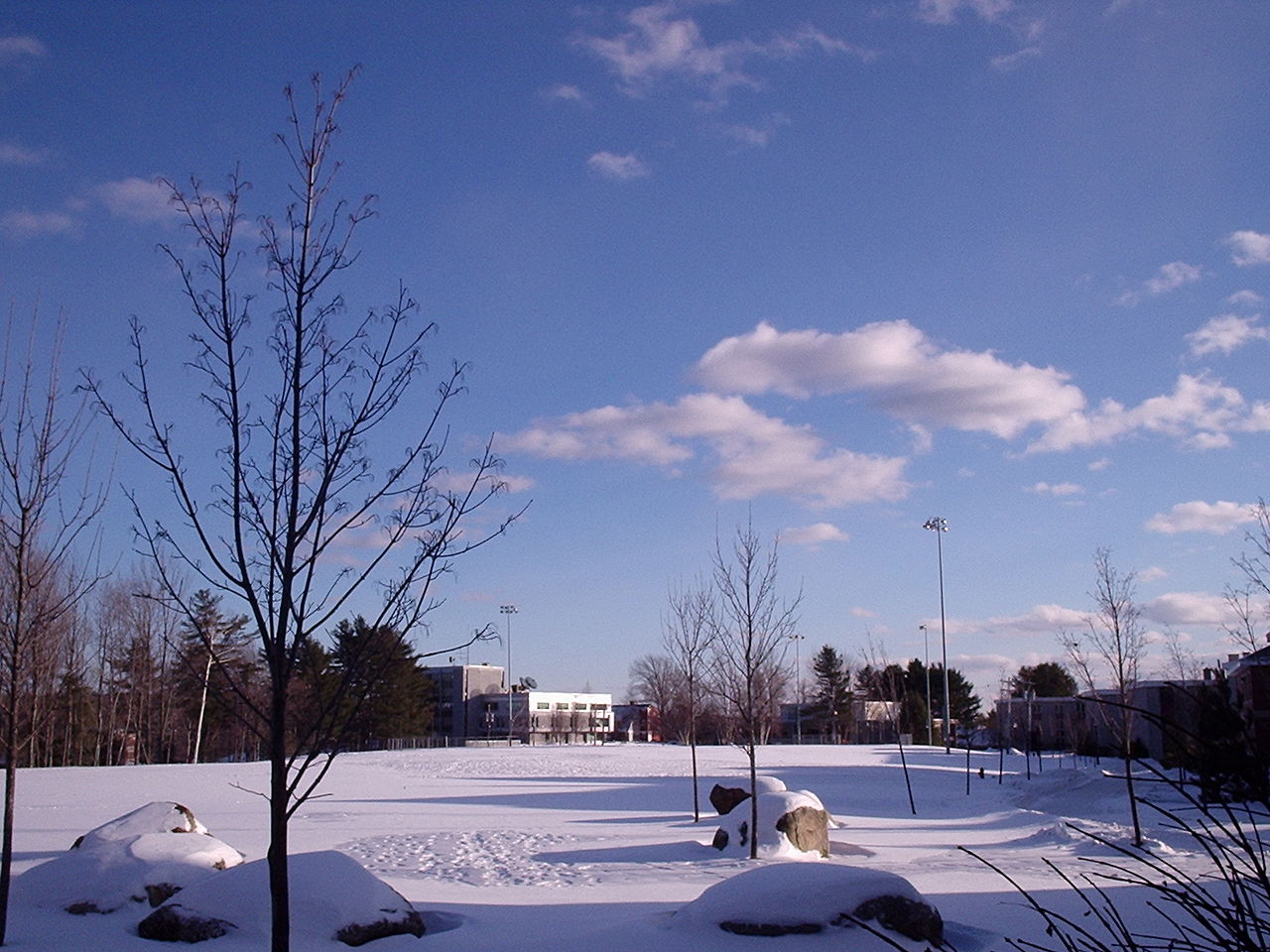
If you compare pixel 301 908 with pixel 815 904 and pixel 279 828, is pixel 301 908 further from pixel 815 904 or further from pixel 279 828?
pixel 815 904

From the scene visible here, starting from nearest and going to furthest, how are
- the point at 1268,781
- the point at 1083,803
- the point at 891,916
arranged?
the point at 1268,781
the point at 891,916
the point at 1083,803

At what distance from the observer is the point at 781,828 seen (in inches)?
643

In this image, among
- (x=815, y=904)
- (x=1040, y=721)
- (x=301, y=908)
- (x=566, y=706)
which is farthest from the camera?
(x=566, y=706)

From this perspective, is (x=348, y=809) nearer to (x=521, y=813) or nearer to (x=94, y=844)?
(x=521, y=813)

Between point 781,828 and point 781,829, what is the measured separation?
16 millimetres

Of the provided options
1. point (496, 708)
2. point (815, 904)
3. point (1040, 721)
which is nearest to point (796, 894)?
point (815, 904)

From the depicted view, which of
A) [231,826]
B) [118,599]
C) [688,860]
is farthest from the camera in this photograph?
[118,599]

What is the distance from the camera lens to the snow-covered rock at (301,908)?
30.5 ft

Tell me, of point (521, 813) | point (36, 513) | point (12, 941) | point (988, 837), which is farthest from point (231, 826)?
point (988, 837)

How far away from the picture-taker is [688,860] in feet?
52.5

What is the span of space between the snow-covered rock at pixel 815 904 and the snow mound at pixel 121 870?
218 inches

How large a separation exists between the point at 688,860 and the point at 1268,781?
46.8 ft

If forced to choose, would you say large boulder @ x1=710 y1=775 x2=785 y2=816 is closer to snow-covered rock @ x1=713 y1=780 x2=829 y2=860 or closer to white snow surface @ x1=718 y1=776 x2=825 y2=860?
white snow surface @ x1=718 y1=776 x2=825 y2=860

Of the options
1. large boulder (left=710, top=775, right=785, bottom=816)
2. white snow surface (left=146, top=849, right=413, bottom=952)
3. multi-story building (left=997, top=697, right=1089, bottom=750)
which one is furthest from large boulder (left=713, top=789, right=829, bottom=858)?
multi-story building (left=997, top=697, right=1089, bottom=750)
